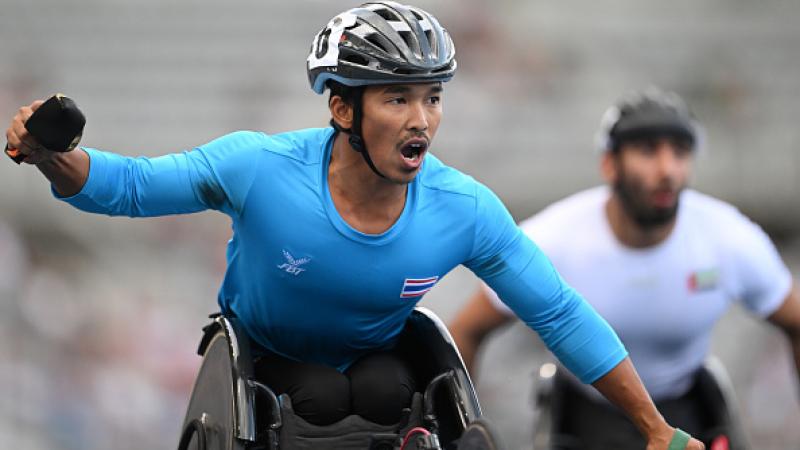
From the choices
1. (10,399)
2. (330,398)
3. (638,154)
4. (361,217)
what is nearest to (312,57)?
(361,217)

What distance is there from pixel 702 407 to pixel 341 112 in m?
3.14

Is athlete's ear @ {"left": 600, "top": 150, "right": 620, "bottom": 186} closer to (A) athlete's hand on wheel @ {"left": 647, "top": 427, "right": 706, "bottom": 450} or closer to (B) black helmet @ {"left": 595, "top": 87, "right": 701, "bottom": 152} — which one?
(B) black helmet @ {"left": 595, "top": 87, "right": 701, "bottom": 152}

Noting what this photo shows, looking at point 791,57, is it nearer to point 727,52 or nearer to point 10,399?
point 727,52

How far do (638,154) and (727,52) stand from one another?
29.8ft

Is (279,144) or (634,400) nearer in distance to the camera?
(279,144)

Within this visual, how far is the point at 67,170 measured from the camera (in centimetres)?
475

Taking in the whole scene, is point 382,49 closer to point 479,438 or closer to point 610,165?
point 479,438

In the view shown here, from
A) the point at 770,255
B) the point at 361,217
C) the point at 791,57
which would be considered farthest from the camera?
the point at 791,57

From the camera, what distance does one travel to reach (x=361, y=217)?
5.12 meters

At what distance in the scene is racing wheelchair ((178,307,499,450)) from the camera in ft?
16.5

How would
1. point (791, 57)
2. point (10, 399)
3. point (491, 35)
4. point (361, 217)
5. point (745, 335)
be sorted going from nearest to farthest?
point (361, 217) → point (10, 399) → point (745, 335) → point (491, 35) → point (791, 57)

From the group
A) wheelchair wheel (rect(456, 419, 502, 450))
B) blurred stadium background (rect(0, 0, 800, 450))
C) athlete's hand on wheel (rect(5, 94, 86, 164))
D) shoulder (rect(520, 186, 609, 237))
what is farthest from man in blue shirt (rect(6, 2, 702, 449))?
blurred stadium background (rect(0, 0, 800, 450))

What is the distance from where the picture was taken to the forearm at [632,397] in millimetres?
5301

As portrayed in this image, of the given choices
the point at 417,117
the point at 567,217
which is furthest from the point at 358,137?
the point at 567,217
